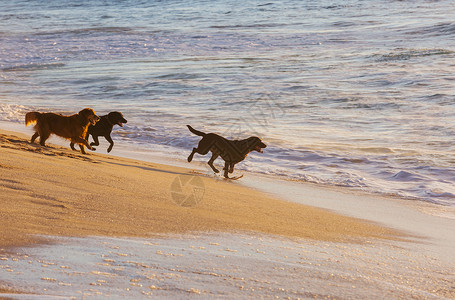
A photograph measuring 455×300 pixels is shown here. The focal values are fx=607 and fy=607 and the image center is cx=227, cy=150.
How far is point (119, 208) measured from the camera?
15.2 feet

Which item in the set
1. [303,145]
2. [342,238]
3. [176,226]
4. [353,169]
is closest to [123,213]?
[176,226]

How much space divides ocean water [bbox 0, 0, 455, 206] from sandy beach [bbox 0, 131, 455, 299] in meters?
2.65

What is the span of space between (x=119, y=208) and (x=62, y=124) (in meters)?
3.41

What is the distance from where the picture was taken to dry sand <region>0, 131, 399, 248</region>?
159 inches

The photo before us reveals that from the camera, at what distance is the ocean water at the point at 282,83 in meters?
9.73

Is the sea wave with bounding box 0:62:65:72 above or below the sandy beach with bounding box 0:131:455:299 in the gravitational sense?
below

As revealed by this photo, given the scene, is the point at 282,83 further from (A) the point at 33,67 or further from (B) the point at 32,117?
(B) the point at 32,117

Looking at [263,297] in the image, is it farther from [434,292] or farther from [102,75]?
[102,75]

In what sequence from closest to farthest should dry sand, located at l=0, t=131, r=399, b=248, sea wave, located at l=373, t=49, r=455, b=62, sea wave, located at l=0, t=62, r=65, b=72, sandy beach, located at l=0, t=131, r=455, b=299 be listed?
sandy beach, located at l=0, t=131, r=455, b=299
dry sand, located at l=0, t=131, r=399, b=248
sea wave, located at l=373, t=49, r=455, b=62
sea wave, located at l=0, t=62, r=65, b=72

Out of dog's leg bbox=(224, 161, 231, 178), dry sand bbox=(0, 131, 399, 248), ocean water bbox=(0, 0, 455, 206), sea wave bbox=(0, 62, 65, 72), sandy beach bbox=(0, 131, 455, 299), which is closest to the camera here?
sandy beach bbox=(0, 131, 455, 299)

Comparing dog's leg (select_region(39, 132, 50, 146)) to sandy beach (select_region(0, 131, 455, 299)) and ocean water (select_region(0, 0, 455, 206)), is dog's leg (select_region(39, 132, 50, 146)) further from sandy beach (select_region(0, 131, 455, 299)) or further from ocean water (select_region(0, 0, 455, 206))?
ocean water (select_region(0, 0, 455, 206))

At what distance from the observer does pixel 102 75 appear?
20.6 metres

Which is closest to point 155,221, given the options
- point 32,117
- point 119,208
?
point 119,208

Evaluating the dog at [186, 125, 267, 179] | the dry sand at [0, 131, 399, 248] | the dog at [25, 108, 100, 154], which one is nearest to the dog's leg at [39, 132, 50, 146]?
the dog at [25, 108, 100, 154]
